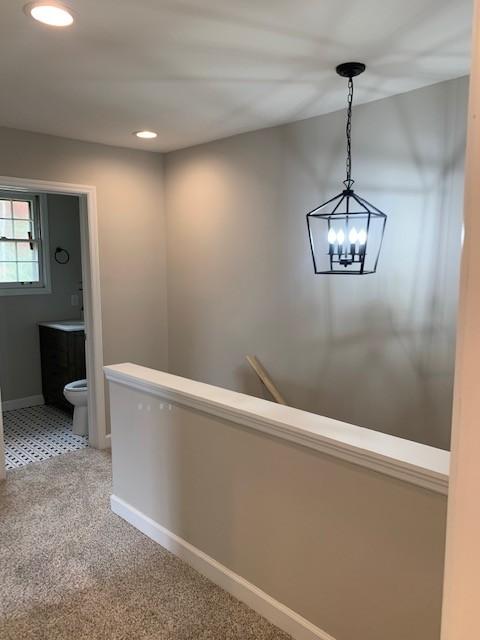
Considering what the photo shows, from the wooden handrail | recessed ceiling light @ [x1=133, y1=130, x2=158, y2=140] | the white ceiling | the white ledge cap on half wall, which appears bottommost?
the wooden handrail

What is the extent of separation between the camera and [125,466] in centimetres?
279

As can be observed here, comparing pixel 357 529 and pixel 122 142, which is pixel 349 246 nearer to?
pixel 357 529

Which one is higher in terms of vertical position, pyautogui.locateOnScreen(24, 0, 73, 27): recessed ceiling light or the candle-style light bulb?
pyautogui.locateOnScreen(24, 0, 73, 27): recessed ceiling light

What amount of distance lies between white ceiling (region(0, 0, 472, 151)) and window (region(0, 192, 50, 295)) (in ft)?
6.89

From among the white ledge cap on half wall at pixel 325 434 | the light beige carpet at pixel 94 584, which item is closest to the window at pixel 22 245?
the light beige carpet at pixel 94 584

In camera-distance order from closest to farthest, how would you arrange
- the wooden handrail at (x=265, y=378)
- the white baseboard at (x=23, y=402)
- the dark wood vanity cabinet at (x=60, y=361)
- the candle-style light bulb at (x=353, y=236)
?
1. the candle-style light bulb at (x=353, y=236)
2. the wooden handrail at (x=265, y=378)
3. the dark wood vanity cabinet at (x=60, y=361)
4. the white baseboard at (x=23, y=402)

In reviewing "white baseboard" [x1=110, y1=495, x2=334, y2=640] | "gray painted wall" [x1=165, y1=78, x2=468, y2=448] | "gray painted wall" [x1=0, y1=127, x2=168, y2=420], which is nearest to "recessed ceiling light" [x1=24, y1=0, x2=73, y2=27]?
"gray painted wall" [x1=165, y1=78, x2=468, y2=448]

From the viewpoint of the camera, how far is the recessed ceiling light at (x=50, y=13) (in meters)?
1.65

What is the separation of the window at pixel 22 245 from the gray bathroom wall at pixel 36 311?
9 centimetres

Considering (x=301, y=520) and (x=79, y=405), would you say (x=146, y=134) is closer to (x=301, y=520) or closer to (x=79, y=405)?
(x=79, y=405)

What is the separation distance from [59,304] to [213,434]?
371cm

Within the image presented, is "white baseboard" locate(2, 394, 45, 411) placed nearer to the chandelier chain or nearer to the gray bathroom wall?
the gray bathroom wall

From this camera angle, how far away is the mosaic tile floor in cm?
383

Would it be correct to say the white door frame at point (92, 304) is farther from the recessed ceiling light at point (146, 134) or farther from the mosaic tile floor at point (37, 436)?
the recessed ceiling light at point (146, 134)
